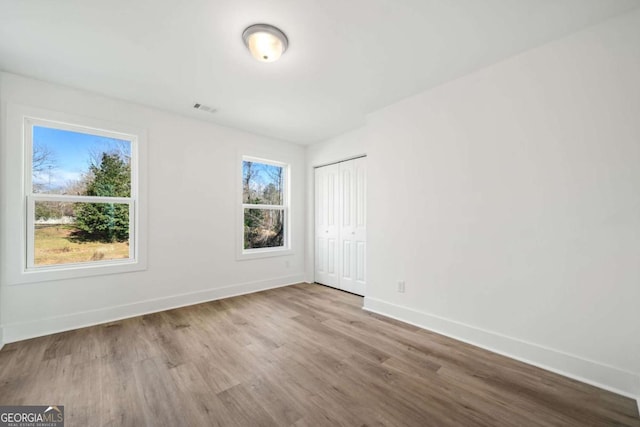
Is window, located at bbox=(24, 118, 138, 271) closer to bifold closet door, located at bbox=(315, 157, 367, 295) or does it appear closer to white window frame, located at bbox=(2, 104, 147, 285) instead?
white window frame, located at bbox=(2, 104, 147, 285)

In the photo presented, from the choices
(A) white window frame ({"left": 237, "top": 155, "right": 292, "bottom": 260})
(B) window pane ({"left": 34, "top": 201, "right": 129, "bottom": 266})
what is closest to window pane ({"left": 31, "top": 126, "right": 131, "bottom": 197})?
(B) window pane ({"left": 34, "top": 201, "right": 129, "bottom": 266})

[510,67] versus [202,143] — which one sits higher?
[510,67]

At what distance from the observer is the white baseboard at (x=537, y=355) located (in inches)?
67.6

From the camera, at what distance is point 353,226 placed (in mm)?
4105

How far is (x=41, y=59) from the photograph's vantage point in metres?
2.24

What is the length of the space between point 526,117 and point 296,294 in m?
3.45

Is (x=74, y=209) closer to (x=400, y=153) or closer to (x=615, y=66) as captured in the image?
(x=400, y=153)

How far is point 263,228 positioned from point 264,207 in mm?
367

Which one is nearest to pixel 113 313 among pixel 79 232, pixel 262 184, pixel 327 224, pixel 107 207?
pixel 79 232

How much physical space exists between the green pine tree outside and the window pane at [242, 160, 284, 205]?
1560 mm

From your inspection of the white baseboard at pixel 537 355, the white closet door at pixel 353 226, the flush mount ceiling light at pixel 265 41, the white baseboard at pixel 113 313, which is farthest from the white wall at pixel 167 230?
the white baseboard at pixel 537 355

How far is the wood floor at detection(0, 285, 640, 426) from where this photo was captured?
1.50 m

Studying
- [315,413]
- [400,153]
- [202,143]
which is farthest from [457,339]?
[202,143]

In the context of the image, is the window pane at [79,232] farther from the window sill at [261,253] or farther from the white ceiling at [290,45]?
the window sill at [261,253]
